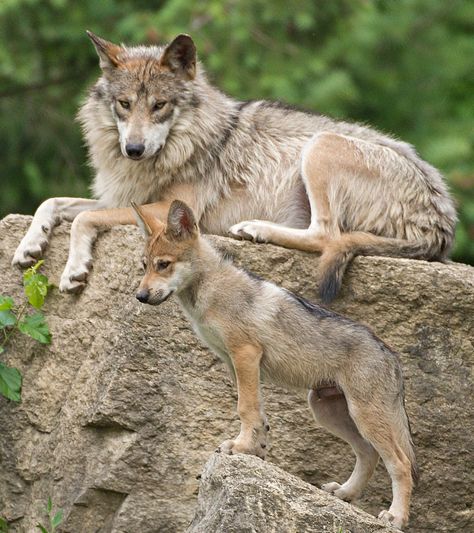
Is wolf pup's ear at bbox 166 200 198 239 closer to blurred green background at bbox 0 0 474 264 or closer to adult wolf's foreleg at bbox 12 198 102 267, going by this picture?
adult wolf's foreleg at bbox 12 198 102 267

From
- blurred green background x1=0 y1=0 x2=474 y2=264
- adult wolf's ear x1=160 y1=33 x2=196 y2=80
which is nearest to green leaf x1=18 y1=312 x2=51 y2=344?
adult wolf's ear x1=160 y1=33 x2=196 y2=80

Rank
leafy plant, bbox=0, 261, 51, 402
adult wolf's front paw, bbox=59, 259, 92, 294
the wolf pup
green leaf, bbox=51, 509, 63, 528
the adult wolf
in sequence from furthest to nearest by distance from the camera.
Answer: the adult wolf, adult wolf's front paw, bbox=59, 259, 92, 294, leafy plant, bbox=0, 261, 51, 402, green leaf, bbox=51, 509, 63, 528, the wolf pup

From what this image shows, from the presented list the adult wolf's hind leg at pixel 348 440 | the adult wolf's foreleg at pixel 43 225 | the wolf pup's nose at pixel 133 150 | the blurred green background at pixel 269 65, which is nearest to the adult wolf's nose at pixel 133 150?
the wolf pup's nose at pixel 133 150

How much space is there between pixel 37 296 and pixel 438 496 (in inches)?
111

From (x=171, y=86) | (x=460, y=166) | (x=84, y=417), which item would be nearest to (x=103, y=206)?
(x=171, y=86)

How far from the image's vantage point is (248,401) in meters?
6.38

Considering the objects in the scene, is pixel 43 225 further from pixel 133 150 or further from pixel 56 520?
pixel 56 520

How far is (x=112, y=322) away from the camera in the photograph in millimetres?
7434

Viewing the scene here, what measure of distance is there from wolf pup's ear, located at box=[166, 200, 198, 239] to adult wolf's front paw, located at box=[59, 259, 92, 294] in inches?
51.8

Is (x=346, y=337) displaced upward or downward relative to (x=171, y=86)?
downward

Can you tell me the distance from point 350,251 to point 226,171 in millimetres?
1348

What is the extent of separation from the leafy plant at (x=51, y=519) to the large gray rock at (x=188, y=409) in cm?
9

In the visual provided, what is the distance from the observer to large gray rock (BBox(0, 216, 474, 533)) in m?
7.18

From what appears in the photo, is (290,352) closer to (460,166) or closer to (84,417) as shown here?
(84,417)
